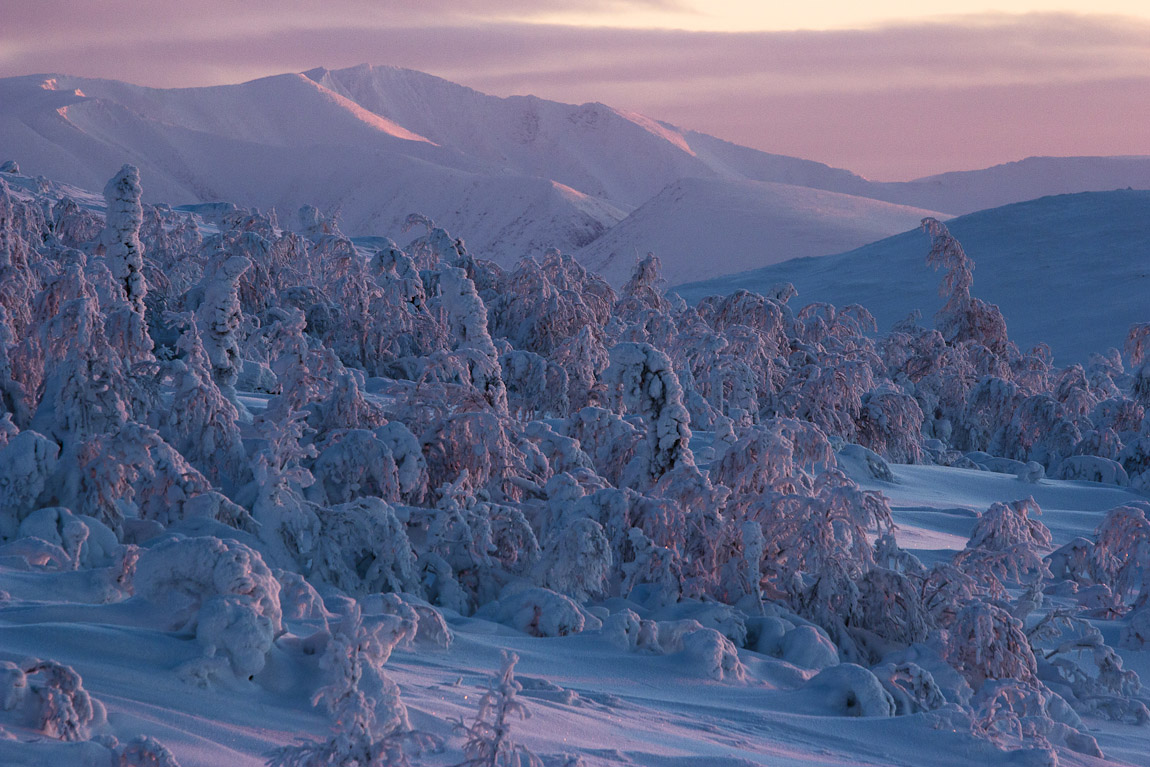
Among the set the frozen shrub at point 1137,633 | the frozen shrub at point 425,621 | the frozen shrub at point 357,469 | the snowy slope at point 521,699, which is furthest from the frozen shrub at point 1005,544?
the frozen shrub at point 425,621

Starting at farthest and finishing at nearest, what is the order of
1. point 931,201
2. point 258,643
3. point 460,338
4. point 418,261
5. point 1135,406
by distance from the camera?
point 931,201, point 418,261, point 1135,406, point 460,338, point 258,643

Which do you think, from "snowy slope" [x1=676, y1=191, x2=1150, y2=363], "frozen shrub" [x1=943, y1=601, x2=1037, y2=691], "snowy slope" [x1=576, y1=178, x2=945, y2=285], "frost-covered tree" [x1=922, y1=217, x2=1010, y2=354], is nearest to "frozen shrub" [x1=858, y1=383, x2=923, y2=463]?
"frozen shrub" [x1=943, y1=601, x2=1037, y2=691]

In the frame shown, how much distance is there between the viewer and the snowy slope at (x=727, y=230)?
2404 inches

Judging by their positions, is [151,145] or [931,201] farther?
[931,201]

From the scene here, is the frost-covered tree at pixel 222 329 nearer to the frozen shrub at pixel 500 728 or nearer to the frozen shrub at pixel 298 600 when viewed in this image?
the frozen shrub at pixel 298 600

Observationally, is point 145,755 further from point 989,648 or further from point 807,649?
point 989,648

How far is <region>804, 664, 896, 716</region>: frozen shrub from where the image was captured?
5371 millimetres

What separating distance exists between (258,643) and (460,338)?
24.7 feet

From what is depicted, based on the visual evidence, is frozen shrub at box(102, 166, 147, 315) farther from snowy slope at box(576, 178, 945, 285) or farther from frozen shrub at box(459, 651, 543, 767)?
snowy slope at box(576, 178, 945, 285)

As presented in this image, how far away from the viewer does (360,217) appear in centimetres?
12850

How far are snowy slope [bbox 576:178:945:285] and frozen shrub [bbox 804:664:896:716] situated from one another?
49846mm

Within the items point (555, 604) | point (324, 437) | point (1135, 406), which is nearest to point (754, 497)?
point (555, 604)

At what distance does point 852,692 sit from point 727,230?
197ft

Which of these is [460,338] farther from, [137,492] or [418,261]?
[418,261]
